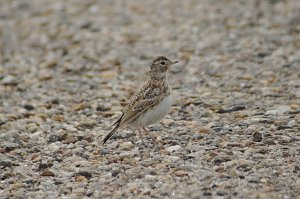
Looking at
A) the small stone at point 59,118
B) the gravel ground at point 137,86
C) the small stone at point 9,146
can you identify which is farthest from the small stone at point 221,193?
the small stone at point 59,118

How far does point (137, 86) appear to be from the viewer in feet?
53.8

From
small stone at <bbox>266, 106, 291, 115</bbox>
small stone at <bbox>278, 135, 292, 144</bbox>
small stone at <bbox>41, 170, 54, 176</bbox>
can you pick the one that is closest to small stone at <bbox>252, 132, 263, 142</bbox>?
small stone at <bbox>278, 135, 292, 144</bbox>

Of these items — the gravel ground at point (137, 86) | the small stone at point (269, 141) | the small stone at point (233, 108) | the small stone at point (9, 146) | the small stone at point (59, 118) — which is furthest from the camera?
the small stone at point (59, 118)

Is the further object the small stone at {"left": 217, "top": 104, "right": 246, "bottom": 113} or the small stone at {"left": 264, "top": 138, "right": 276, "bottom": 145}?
the small stone at {"left": 217, "top": 104, "right": 246, "bottom": 113}

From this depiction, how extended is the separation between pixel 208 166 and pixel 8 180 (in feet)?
9.71

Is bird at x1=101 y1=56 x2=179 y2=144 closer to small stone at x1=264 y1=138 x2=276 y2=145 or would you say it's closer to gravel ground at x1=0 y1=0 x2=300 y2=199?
gravel ground at x1=0 y1=0 x2=300 y2=199

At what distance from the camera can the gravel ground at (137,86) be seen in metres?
10.1

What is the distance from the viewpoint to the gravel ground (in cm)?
1012

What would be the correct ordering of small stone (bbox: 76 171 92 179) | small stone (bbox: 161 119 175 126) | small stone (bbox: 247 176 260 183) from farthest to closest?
1. small stone (bbox: 161 119 175 126)
2. small stone (bbox: 76 171 92 179)
3. small stone (bbox: 247 176 260 183)

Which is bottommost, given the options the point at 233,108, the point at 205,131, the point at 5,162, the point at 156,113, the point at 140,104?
the point at 233,108

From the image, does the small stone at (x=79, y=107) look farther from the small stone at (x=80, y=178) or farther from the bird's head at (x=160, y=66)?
the small stone at (x=80, y=178)

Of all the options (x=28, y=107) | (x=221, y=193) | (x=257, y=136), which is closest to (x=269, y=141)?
(x=257, y=136)

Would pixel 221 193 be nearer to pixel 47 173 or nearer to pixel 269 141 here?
pixel 269 141

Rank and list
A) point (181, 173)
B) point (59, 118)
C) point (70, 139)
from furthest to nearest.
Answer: point (59, 118), point (70, 139), point (181, 173)
